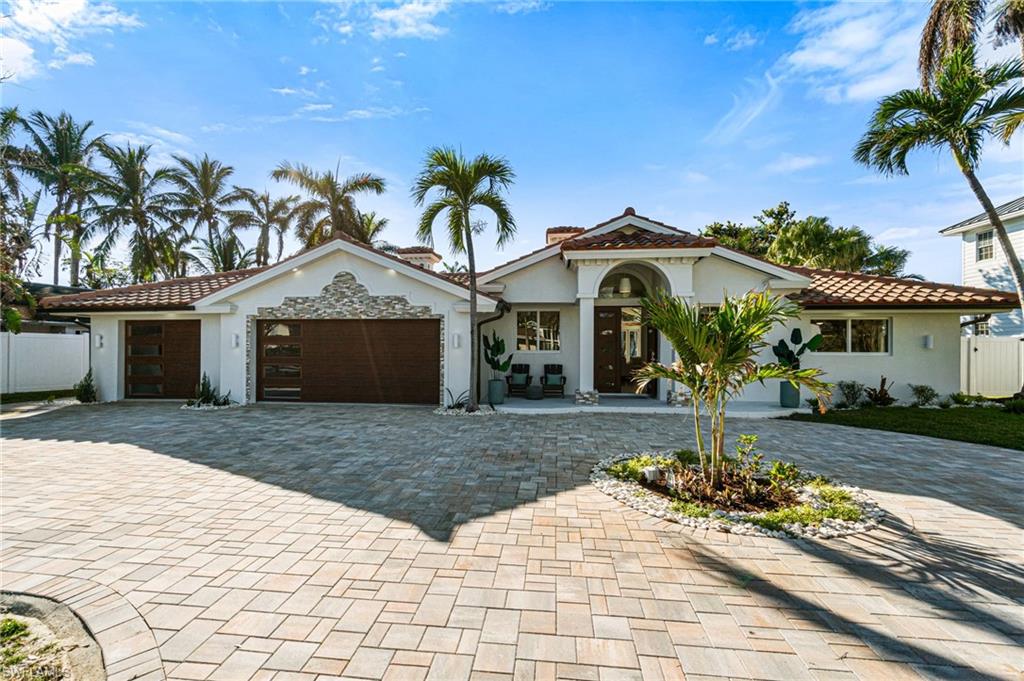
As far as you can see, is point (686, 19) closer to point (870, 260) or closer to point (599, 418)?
point (599, 418)

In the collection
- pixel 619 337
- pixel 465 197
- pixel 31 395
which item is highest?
pixel 465 197

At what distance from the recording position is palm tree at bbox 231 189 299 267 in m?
24.8

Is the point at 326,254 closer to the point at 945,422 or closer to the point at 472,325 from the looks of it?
the point at 472,325

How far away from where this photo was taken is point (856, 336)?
13.6 meters

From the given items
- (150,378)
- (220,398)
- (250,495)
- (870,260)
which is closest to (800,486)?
(250,495)

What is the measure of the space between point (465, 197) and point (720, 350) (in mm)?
8225

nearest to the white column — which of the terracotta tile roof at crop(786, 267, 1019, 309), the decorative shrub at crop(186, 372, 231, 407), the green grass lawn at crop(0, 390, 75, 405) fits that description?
A: the terracotta tile roof at crop(786, 267, 1019, 309)

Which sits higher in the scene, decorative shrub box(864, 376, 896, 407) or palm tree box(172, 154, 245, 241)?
palm tree box(172, 154, 245, 241)

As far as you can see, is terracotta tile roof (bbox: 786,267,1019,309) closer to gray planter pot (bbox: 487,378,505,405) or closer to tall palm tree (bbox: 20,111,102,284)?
gray planter pot (bbox: 487,378,505,405)

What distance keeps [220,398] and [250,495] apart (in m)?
9.34

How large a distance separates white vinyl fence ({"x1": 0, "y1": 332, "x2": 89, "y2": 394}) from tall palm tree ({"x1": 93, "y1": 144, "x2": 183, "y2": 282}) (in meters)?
7.70

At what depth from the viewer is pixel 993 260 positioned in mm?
19891

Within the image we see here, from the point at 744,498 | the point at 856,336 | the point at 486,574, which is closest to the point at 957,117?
the point at 856,336

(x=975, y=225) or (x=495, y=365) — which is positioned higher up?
(x=975, y=225)
